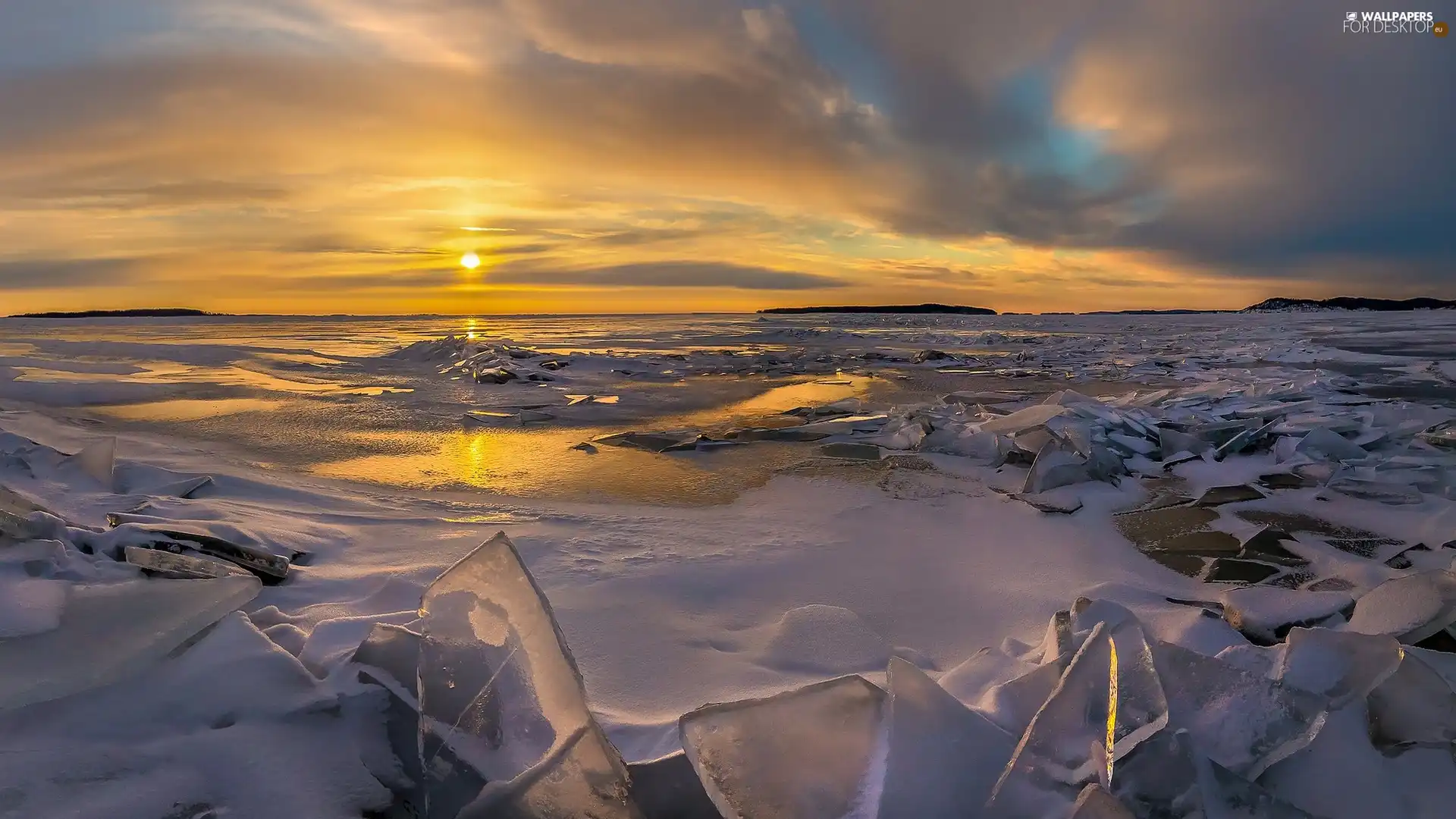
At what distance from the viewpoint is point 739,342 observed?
18609mm

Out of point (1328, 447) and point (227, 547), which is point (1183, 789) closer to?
point (227, 547)

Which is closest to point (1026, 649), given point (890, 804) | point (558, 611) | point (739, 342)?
point (890, 804)

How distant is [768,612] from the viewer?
6.56 feet

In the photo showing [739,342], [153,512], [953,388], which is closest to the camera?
[153,512]

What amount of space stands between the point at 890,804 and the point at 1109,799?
1.00 ft

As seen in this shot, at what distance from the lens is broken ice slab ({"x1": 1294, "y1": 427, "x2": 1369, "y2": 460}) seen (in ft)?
11.8

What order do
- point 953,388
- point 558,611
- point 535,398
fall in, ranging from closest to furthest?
point 558,611
point 535,398
point 953,388

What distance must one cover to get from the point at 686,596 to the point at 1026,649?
93 centimetres

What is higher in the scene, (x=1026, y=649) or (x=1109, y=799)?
(x=1109, y=799)

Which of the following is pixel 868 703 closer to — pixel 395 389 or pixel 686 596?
pixel 686 596

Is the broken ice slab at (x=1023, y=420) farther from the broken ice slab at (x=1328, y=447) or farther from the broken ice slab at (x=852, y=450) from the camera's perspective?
the broken ice slab at (x=1328, y=447)

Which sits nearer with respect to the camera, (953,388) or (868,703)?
(868,703)

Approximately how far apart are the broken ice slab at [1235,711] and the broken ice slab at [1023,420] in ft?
9.39

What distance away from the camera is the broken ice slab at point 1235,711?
3.87 feet
